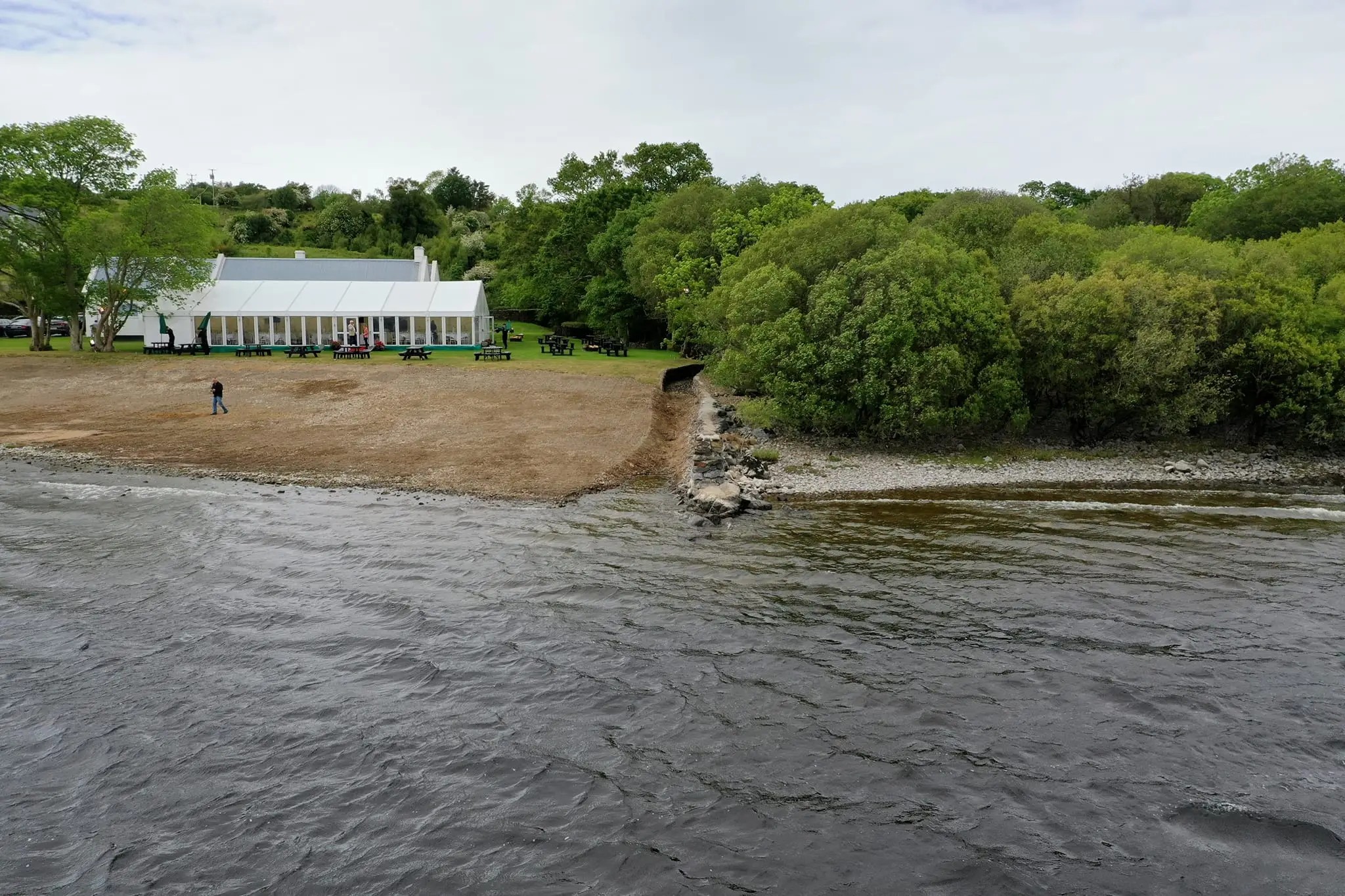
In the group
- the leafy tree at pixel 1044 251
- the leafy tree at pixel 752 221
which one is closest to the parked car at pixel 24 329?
the leafy tree at pixel 752 221

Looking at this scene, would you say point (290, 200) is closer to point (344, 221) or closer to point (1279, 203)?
point (344, 221)

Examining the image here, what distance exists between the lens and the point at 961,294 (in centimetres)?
2830

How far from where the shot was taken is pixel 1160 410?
1133 inches

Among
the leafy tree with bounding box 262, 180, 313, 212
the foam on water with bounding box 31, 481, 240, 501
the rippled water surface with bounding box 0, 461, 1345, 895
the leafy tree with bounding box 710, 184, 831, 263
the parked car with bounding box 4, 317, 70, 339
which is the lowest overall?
the rippled water surface with bounding box 0, 461, 1345, 895

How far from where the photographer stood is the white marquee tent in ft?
161

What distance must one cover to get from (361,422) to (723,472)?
47.2ft

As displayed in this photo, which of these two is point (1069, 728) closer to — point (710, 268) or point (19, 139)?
point (710, 268)

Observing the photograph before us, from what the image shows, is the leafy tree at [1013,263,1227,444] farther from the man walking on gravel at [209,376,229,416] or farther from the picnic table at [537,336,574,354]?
the man walking on gravel at [209,376,229,416]

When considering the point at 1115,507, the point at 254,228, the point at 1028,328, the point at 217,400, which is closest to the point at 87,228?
the point at 217,400

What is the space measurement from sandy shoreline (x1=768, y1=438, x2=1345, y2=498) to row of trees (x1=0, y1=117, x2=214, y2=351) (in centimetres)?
3644

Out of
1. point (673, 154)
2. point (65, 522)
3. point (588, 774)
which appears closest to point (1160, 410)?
point (588, 774)

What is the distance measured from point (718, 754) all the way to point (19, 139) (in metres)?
52.0

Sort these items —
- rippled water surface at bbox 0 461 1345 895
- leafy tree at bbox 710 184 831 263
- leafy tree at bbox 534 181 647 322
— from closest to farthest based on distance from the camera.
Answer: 1. rippled water surface at bbox 0 461 1345 895
2. leafy tree at bbox 710 184 831 263
3. leafy tree at bbox 534 181 647 322

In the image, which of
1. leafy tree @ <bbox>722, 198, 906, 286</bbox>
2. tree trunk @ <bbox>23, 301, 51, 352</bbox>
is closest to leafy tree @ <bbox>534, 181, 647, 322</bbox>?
leafy tree @ <bbox>722, 198, 906, 286</bbox>
